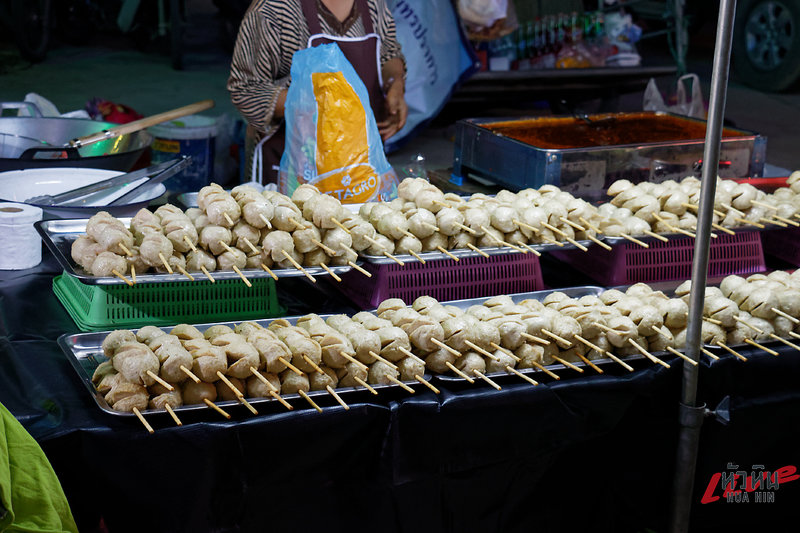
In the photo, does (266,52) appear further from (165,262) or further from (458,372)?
(458,372)

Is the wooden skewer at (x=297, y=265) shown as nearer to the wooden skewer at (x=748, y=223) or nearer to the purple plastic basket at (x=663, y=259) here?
the purple plastic basket at (x=663, y=259)

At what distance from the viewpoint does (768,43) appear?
11.4 meters

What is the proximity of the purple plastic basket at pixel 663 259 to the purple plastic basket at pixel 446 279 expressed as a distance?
0.30m

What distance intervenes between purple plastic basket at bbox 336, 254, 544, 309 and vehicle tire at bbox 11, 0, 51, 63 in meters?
10.5

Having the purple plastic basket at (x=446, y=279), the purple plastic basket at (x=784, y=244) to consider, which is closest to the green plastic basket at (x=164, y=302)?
the purple plastic basket at (x=446, y=279)

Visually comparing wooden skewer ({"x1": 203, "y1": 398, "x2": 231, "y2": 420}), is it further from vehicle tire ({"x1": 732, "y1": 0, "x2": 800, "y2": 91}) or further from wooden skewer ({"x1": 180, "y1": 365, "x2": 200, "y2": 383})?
vehicle tire ({"x1": 732, "y1": 0, "x2": 800, "y2": 91})

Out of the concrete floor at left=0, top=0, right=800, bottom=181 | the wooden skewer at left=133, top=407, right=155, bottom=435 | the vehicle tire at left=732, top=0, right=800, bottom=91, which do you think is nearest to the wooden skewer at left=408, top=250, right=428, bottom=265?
the wooden skewer at left=133, top=407, right=155, bottom=435

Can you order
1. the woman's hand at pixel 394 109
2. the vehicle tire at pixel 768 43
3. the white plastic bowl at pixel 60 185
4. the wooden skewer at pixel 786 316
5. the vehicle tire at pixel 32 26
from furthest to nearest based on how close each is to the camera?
the vehicle tire at pixel 32 26 < the vehicle tire at pixel 768 43 < the woman's hand at pixel 394 109 < the white plastic bowl at pixel 60 185 < the wooden skewer at pixel 786 316

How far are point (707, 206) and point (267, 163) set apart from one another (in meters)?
2.81

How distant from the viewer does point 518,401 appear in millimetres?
2191

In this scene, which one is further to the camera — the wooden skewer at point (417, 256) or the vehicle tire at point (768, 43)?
the vehicle tire at point (768, 43)

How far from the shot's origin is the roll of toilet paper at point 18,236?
269 centimetres

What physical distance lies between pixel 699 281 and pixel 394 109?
2.68 meters

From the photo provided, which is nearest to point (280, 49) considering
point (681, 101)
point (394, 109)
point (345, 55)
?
point (345, 55)
